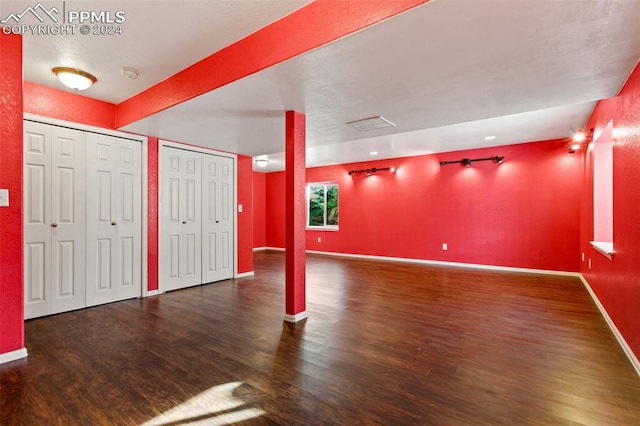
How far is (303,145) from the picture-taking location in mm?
3221

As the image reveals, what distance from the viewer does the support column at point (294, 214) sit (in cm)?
310

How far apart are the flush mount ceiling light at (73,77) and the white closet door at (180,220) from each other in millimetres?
1501

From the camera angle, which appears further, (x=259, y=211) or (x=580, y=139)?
(x=259, y=211)

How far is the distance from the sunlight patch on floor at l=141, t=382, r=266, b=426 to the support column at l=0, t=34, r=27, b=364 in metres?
1.54

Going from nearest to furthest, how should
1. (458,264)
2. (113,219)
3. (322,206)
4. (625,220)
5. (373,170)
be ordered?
(625,220) → (113,219) → (458,264) → (373,170) → (322,206)

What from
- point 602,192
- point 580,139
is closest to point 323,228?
point 580,139

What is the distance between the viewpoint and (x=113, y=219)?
12.2 ft

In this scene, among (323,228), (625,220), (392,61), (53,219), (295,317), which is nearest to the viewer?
(392,61)

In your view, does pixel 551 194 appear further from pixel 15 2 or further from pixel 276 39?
pixel 15 2

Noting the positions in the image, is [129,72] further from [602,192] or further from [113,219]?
[602,192]

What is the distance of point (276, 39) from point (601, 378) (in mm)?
3143

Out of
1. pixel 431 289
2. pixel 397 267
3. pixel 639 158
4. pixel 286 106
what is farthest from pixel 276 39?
pixel 397 267
